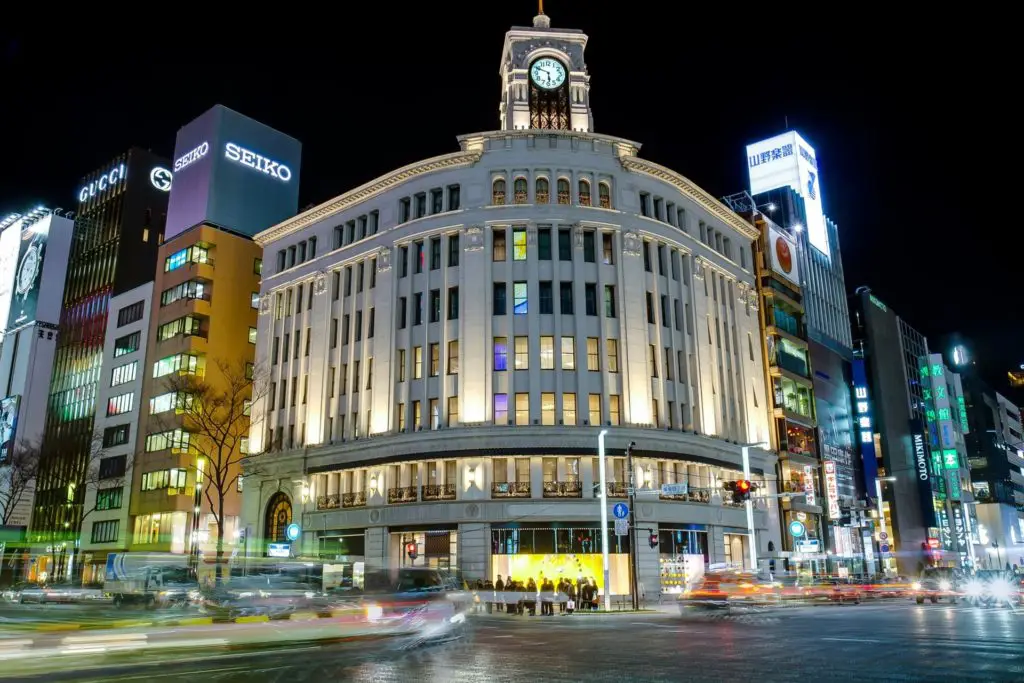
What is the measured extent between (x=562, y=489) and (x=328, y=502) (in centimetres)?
1597

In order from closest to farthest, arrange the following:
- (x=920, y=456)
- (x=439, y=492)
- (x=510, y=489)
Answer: (x=510, y=489) < (x=439, y=492) < (x=920, y=456)

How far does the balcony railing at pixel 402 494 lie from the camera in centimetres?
4519

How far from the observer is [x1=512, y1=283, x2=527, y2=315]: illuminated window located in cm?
4638

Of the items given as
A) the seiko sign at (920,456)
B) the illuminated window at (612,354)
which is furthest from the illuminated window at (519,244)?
the seiko sign at (920,456)

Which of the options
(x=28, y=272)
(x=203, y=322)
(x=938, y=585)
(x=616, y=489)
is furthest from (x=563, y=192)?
(x=28, y=272)

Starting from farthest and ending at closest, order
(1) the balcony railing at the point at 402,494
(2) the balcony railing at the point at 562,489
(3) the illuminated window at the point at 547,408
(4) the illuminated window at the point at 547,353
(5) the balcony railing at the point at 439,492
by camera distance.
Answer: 1. (4) the illuminated window at the point at 547,353
2. (1) the balcony railing at the point at 402,494
3. (3) the illuminated window at the point at 547,408
4. (5) the balcony railing at the point at 439,492
5. (2) the balcony railing at the point at 562,489

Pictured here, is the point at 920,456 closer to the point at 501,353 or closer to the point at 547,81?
the point at 547,81

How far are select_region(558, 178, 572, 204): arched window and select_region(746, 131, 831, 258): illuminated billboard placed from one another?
136 feet

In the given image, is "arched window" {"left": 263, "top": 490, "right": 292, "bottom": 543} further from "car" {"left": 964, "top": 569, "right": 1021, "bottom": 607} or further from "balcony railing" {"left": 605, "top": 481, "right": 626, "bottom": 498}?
"car" {"left": 964, "top": 569, "right": 1021, "bottom": 607}

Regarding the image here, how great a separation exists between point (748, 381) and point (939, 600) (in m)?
19.8

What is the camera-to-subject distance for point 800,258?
233 feet

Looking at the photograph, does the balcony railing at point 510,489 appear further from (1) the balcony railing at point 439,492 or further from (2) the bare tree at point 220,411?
(2) the bare tree at point 220,411

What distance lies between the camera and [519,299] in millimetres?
46625

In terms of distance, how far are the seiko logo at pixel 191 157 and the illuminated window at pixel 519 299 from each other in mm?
41287
